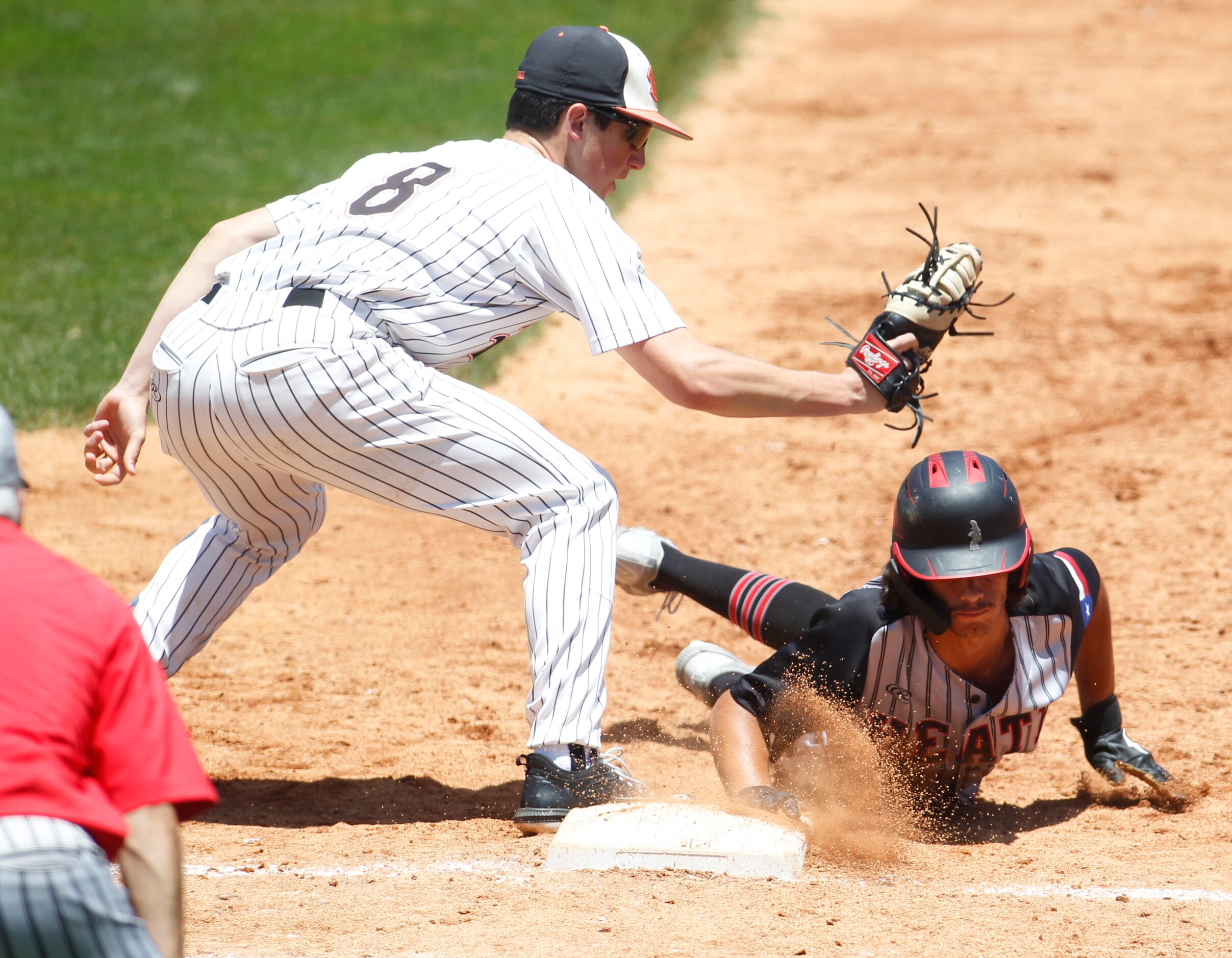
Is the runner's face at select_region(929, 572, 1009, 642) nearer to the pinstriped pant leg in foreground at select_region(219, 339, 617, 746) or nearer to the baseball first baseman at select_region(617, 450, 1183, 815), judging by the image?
the baseball first baseman at select_region(617, 450, 1183, 815)

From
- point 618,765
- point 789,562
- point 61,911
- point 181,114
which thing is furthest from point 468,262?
Result: point 181,114

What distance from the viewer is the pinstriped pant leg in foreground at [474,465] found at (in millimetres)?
3057

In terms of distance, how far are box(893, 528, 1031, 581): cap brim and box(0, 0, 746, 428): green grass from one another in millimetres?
4388

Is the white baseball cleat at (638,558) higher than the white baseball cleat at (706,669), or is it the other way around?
the white baseball cleat at (638,558)

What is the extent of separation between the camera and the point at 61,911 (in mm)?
1620

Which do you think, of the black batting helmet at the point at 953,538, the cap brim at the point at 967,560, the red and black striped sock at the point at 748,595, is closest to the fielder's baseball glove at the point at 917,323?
the black batting helmet at the point at 953,538

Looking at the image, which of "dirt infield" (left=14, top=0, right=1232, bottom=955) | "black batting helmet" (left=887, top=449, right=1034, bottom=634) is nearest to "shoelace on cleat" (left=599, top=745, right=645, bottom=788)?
"dirt infield" (left=14, top=0, right=1232, bottom=955)

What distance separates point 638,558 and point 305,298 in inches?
58.7

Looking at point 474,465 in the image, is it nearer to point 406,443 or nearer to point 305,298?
point 406,443

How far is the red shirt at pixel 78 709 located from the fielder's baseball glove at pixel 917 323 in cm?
200

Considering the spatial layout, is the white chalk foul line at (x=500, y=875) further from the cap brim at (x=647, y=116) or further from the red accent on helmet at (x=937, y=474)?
the cap brim at (x=647, y=116)

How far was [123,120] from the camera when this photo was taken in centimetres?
1259

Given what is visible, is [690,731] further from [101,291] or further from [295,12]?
[295,12]

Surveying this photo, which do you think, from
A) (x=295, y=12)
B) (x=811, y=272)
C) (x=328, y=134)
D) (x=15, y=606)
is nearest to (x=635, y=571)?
(x=15, y=606)
